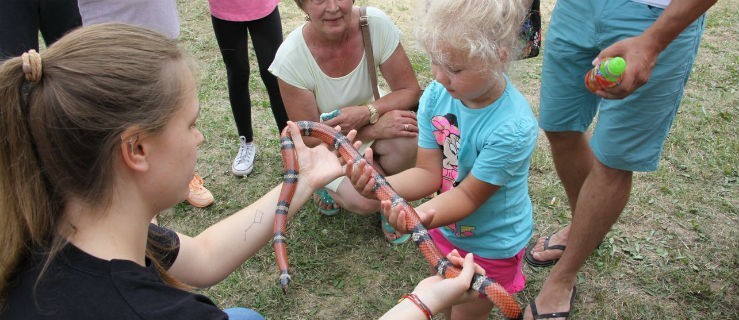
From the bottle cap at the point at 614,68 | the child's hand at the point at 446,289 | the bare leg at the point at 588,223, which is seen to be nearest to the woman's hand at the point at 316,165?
the child's hand at the point at 446,289

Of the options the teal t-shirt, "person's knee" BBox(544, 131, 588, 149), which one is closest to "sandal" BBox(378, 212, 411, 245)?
the teal t-shirt

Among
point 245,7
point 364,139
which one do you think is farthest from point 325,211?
point 245,7

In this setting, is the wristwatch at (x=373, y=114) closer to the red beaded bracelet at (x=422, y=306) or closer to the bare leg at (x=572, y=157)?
the bare leg at (x=572, y=157)

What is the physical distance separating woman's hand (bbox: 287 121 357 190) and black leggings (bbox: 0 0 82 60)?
7.61ft

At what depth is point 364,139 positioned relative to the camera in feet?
13.8

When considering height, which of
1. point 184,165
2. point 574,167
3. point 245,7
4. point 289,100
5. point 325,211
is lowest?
point 325,211

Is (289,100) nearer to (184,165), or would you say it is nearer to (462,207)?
(462,207)

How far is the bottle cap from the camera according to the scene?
8.61ft

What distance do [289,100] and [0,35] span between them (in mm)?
2015

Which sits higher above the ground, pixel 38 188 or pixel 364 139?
pixel 38 188

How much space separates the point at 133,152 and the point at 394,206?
123 centimetres

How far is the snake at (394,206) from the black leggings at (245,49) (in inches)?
65.1

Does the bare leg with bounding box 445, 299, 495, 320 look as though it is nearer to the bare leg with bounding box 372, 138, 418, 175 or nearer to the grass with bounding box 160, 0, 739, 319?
the grass with bounding box 160, 0, 739, 319

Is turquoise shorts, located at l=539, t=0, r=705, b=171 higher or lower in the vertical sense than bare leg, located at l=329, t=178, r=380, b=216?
higher
